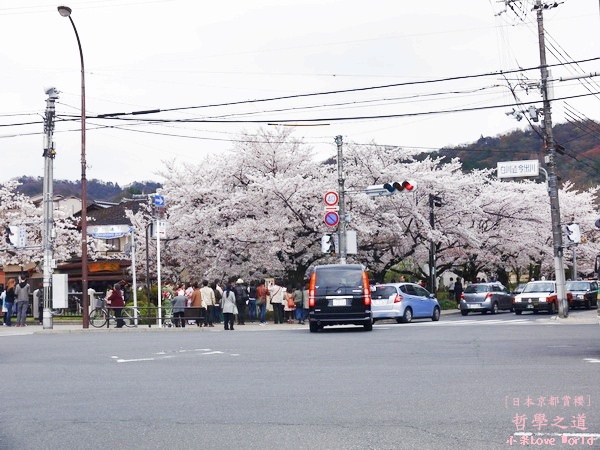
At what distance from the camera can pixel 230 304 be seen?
26969mm

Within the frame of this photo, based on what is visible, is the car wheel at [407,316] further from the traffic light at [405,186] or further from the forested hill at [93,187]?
the forested hill at [93,187]

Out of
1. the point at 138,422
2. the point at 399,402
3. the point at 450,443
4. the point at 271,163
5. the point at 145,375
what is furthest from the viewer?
the point at 271,163

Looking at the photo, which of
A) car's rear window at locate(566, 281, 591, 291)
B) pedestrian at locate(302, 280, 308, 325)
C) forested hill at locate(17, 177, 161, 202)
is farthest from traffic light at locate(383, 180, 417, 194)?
forested hill at locate(17, 177, 161, 202)

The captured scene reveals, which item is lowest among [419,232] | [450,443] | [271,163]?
[450,443]

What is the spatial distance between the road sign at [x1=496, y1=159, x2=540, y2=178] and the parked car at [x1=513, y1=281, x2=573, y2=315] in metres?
8.68

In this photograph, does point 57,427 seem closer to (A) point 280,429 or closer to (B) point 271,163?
(A) point 280,429

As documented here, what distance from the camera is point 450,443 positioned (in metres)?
6.84

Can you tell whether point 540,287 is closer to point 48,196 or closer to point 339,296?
point 339,296

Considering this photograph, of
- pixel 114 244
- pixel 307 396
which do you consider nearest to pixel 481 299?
pixel 307 396

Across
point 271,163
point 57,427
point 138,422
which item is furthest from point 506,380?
point 271,163

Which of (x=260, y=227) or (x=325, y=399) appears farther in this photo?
(x=260, y=227)

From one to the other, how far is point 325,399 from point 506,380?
9.26 ft

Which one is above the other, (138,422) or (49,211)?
(49,211)

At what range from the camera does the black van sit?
23.2 metres
